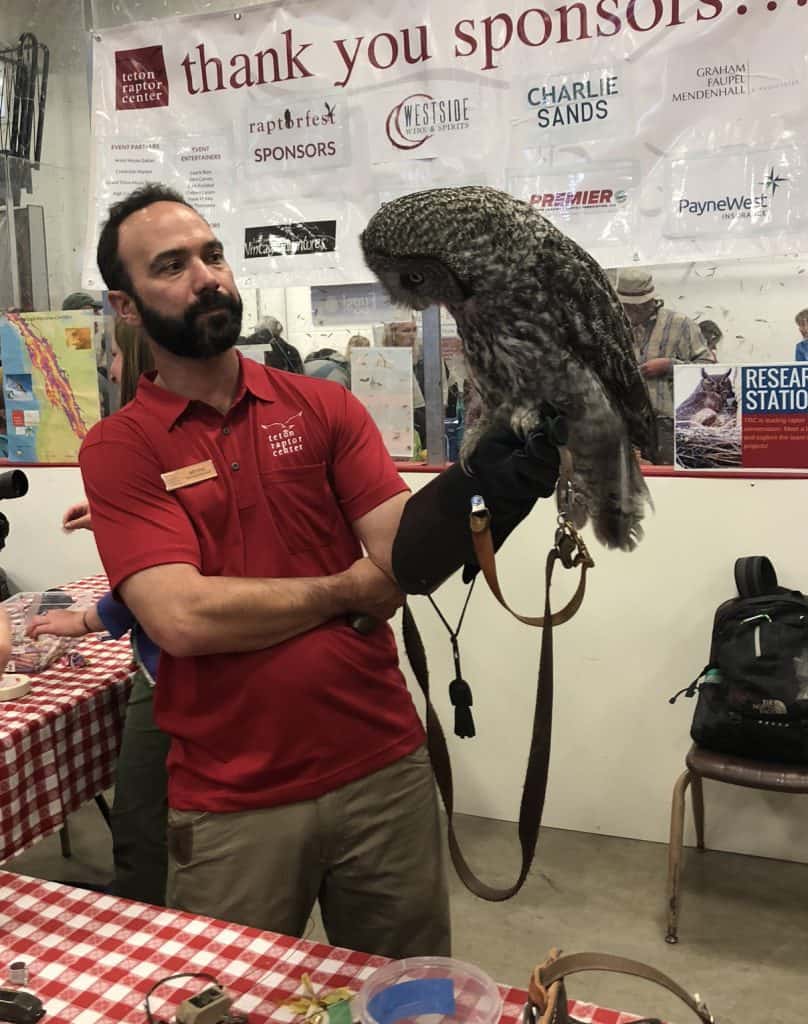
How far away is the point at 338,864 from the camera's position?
56.5 inches

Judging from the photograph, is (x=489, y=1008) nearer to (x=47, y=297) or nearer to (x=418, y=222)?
(x=418, y=222)

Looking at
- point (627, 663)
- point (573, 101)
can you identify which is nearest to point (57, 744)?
point (627, 663)

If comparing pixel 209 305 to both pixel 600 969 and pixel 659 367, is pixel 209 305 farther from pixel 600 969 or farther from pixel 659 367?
pixel 659 367

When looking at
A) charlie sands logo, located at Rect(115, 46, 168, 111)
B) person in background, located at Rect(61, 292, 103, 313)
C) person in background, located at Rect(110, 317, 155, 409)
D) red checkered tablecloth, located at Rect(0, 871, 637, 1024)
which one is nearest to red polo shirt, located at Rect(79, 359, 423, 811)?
red checkered tablecloth, located at Rect(0, 871, 637, 1024)

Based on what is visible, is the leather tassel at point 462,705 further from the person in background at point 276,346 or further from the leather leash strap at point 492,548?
the person in background at point 276,346

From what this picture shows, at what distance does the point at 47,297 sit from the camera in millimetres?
3227

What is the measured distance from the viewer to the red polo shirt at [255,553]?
1.37 meters

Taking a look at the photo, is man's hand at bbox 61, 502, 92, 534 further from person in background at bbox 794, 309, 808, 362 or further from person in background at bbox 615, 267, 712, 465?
person in background at bbox 794, 309, 808, 362

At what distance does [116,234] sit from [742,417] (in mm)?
1676

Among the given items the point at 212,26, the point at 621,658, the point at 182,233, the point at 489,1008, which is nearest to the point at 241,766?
the point at 489,1008

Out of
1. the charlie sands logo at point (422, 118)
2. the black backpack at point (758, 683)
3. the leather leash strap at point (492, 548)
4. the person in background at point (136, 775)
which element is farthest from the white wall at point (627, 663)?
the leather leash strap at point (492, 548)

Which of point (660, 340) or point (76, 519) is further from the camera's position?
point (660, 340)

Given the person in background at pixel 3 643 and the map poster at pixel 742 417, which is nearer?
the person in background at pixel 3 643

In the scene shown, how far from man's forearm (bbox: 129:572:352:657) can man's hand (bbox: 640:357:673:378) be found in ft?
4.68
